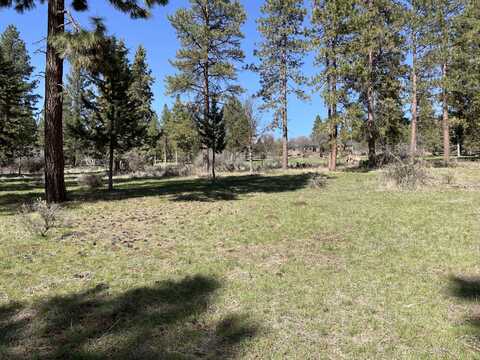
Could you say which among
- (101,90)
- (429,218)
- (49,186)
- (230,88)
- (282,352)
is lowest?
(282,352)

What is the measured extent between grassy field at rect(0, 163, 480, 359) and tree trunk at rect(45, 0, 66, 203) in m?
2.10

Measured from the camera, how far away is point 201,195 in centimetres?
1195

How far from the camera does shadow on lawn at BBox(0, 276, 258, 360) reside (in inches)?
114

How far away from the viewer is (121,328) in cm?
326

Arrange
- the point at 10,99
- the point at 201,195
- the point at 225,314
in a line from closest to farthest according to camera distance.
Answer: the point at 225,314 < the point at 201,195 < the point at 10,99

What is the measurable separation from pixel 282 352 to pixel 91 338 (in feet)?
5.81

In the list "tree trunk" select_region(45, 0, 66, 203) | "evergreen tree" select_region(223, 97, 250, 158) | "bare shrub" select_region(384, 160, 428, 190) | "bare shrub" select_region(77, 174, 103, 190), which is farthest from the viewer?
"evergreen tree" select_region(223, 97, 250, 158)

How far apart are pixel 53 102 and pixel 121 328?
847 cm

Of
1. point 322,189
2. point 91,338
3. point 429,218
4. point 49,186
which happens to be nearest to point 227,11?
point 322,189

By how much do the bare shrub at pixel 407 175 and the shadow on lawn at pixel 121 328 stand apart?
9873 mm

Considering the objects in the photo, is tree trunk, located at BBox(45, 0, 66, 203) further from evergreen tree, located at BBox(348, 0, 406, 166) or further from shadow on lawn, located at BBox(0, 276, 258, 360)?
evergreen tree, located at BBox(348, 0, 406, 166)

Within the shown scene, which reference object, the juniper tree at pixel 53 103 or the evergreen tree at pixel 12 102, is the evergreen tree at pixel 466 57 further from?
the evergreen tree at pixel 12 102

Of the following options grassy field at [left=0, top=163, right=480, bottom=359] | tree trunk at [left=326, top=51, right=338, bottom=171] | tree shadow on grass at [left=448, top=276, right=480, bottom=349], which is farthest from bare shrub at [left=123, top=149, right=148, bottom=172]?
tree shadow on grass at [left=448, top=276, right=480, bottom=349]

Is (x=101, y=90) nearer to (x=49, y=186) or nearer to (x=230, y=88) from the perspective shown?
(x=49, y=186)
